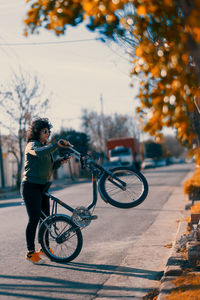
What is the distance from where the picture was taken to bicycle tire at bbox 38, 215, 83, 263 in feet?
19.9

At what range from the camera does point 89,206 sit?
5863mm

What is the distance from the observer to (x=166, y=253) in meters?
6.78

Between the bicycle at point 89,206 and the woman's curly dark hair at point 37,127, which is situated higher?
the woman's curly dark hair at point 37,127

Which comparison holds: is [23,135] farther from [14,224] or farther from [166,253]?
[166,253]

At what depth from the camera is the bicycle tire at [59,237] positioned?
608 cm

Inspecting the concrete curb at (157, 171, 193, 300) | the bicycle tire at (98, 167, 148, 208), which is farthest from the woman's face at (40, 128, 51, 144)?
the concrete curb at (157, 171, 193, 300)

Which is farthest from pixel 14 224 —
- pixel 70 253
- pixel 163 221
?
pixel 70 253

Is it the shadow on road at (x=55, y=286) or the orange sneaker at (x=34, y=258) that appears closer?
the shadow on road at (x=55, y=286)

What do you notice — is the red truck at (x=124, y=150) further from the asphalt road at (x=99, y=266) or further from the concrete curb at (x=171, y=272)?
the concrete curb at (x=171, y=272)

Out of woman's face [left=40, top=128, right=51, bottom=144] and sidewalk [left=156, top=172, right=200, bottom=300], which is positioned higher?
woman's face [left=40, top=128, right=51, bottom=144]

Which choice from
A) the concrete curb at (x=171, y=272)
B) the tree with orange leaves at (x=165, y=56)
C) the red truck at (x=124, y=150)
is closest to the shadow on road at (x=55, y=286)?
the concrete curb at (x=171, y=272)

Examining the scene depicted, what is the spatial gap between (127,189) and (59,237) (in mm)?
1226

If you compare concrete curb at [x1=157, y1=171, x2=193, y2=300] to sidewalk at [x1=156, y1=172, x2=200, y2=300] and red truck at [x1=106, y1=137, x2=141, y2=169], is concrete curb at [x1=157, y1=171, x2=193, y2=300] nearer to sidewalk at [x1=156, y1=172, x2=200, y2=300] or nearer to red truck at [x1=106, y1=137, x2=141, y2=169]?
sidewalk at [x1=156, y1=172, x2=200, y2=300]

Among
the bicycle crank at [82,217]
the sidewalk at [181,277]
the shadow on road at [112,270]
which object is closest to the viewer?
the sidewalk at [181,277]
